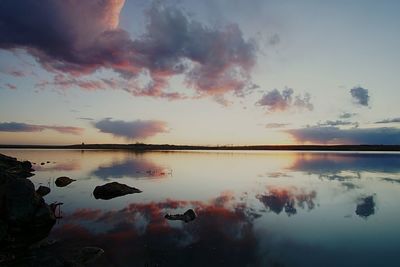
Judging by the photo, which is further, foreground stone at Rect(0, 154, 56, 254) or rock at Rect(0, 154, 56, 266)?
foreground stone at Rect(0, 154, 56, 254)

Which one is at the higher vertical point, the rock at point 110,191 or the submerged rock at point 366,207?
the rock at point 110,191

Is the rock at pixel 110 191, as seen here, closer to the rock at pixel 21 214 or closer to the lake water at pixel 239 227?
the lake water at pixel 239 227

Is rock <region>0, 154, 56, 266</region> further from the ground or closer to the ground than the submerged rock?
further from the ground

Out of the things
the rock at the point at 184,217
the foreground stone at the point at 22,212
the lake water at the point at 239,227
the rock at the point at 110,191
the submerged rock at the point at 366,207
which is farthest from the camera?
the rock at the point at 110,191

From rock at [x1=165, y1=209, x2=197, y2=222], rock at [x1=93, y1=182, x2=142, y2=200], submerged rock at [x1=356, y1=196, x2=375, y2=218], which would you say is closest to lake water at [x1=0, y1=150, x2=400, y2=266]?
submerged rock at [x1=356, y1=196, x2=375, y2=218]

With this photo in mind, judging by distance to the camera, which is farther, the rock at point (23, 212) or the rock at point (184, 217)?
the rock at point (184, 217)

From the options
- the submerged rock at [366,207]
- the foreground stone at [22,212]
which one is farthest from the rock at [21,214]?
the submerged rock at [366,207]

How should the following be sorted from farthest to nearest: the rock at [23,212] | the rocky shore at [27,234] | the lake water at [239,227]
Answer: the rock at [23,212], the lake water at [239,227], the rocky shore at [27,234]

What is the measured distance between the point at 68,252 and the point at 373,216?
22.1 meters

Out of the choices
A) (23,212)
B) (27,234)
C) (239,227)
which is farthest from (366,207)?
(23,212)

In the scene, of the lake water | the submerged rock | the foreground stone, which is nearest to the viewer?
the lake water

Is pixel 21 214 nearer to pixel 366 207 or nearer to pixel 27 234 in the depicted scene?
pixel 27 234

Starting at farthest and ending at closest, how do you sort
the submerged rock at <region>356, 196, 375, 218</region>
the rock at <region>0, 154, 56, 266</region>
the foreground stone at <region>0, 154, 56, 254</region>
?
the submerged rock at <region>356, 196, 375, 218</region>, the foreground stone at <region>0, 154, 56, 254</region>, the rock at <region>0, 154, 56, 266</region>

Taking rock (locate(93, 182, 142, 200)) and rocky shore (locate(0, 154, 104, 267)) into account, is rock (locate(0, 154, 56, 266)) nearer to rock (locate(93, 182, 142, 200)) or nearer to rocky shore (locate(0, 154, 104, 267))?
rocky shore (locate(0, 154, 104, 267))
